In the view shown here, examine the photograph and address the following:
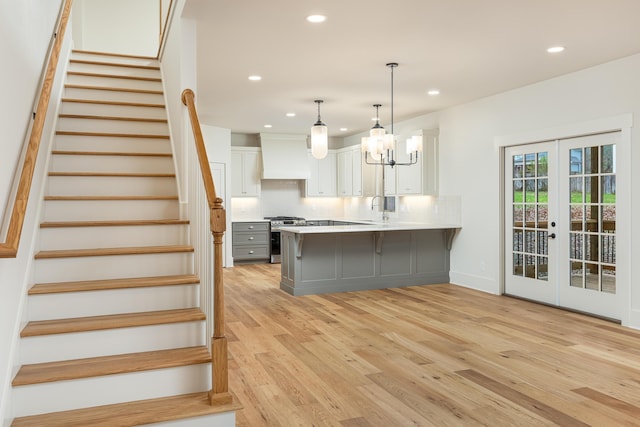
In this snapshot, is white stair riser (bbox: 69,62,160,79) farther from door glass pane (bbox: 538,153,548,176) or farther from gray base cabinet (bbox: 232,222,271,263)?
door glass pane (bbox: 538,153,548,176)

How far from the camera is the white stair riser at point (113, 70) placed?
17.3 feet

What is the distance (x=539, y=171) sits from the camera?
19.1ft

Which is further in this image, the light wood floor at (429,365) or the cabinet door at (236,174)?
the cabinet door at (236,174)

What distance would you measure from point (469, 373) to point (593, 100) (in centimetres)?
332

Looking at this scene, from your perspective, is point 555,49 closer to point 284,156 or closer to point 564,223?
point 564,223

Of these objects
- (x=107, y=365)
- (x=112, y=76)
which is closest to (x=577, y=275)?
(x=107, y=365)

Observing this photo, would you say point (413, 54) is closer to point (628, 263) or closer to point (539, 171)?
point (539, 171)

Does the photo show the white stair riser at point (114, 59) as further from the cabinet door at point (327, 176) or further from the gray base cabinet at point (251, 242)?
the cabinet door at point (327, 176)

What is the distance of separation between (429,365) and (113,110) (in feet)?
12.1

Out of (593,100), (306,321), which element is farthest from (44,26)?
(593,100)

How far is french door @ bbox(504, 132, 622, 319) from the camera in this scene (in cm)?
501

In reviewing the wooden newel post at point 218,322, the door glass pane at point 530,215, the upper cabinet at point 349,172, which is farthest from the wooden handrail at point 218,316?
the upper cabinet at point 349,172

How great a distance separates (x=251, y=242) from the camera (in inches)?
372

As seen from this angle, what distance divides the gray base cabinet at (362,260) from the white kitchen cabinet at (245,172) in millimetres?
3104
